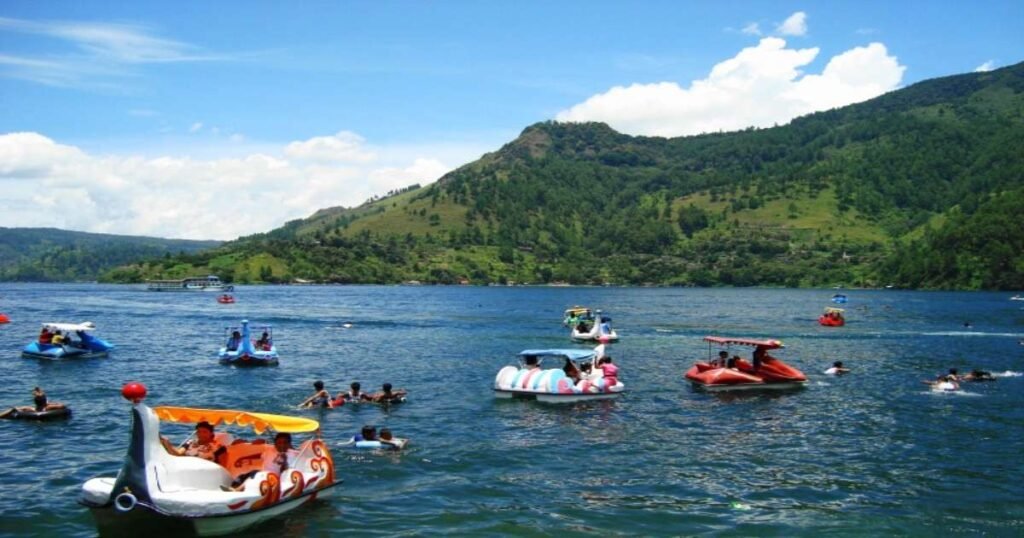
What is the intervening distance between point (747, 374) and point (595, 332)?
39.0 metres

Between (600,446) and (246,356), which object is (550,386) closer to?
(600,446)

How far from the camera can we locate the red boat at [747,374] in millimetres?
54938

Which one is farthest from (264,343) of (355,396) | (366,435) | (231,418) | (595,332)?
(231,418)

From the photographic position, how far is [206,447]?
2575cm

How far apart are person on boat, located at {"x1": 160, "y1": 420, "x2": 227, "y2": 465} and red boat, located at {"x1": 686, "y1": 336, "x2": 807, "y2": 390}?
3720 centimetres

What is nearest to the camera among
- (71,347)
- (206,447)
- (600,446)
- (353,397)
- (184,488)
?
(184,488)

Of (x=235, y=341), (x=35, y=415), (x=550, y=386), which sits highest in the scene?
(x=235, y=341)

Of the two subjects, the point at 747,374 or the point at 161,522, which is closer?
the point at 161,522

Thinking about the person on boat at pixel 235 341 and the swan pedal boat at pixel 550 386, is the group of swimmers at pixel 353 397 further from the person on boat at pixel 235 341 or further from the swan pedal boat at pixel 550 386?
the person on boat at pixel 235 341

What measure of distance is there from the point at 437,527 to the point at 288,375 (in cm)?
3912

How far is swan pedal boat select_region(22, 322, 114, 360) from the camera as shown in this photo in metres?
69.4

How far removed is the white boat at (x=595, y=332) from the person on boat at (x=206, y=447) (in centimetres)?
6848

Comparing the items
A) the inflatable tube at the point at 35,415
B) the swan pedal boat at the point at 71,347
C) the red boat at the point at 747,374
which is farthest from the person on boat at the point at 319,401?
the swan pedal boat at the point at 71,347

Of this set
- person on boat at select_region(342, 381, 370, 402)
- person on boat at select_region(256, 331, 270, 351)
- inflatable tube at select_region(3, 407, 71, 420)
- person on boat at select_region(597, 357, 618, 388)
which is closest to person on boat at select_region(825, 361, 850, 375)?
person on boat at select_region(597, 357, 618, 388)
